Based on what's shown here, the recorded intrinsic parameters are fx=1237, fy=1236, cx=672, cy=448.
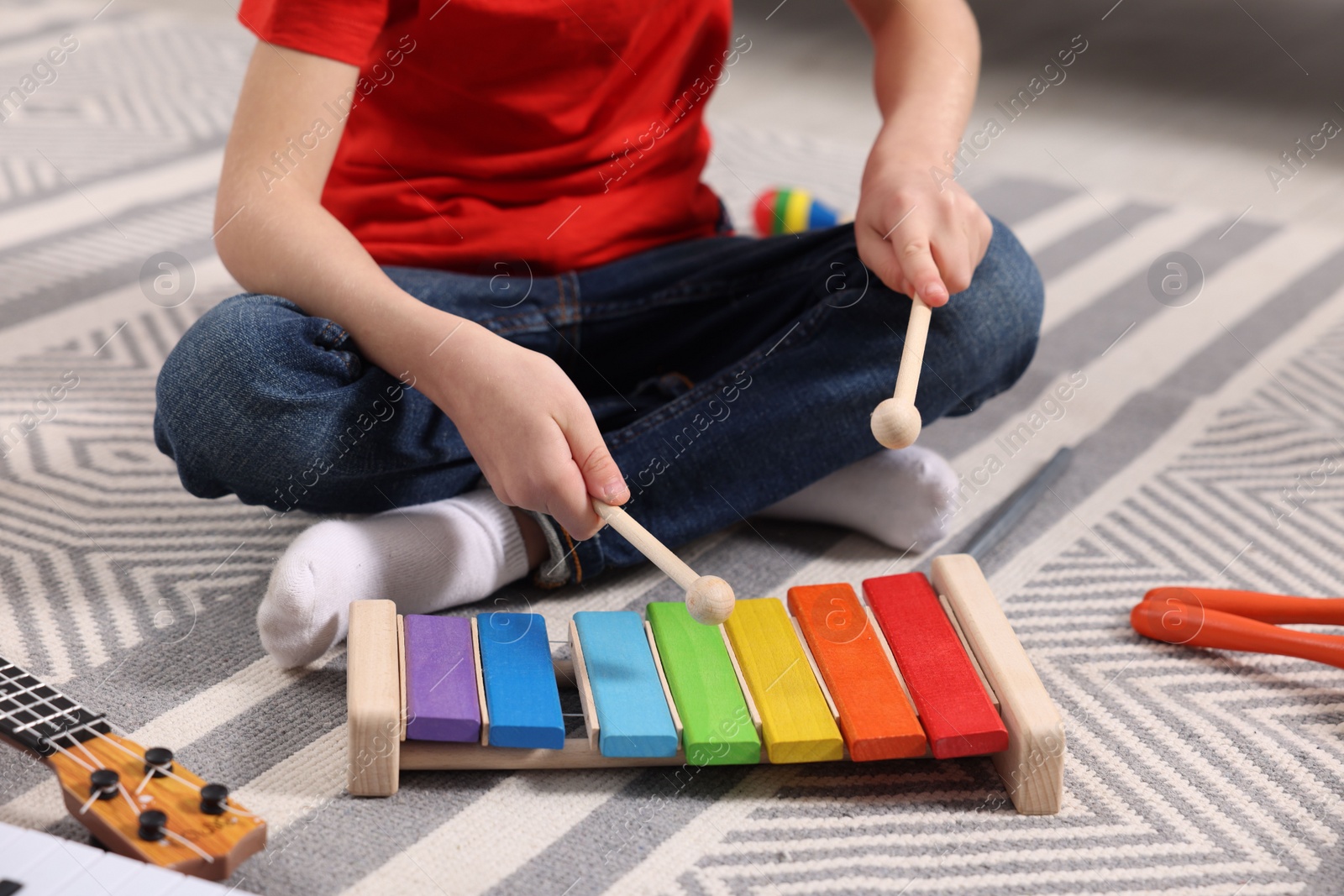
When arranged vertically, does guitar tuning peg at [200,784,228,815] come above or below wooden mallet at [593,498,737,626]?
below

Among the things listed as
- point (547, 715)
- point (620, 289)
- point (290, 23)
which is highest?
point (290, 23)

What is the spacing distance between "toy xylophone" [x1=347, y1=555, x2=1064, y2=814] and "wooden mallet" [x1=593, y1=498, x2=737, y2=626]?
4 cm

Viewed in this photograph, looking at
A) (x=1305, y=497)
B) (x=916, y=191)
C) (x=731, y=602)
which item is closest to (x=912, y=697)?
(x=731, y=602)

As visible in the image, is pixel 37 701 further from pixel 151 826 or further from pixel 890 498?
pixel 890 498

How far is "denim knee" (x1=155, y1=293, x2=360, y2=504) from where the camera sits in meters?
0.73

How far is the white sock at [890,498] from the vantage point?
2.80 feet

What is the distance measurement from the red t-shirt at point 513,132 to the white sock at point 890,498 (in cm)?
24

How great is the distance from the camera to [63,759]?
0.55m

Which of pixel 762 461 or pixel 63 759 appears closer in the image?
pixel 63 759

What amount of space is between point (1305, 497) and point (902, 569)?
1.11 feet

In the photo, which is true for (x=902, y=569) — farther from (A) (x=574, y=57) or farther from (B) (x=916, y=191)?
(A) (x=574, y=57)

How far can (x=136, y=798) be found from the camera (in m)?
0.54

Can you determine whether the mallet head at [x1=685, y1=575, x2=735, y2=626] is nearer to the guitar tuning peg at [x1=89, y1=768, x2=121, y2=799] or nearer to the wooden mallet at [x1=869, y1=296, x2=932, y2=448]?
the wooden mallet at [x1=869, y1=296, x2=932, y2=448]

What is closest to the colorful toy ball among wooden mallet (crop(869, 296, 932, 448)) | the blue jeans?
the blue jeans
